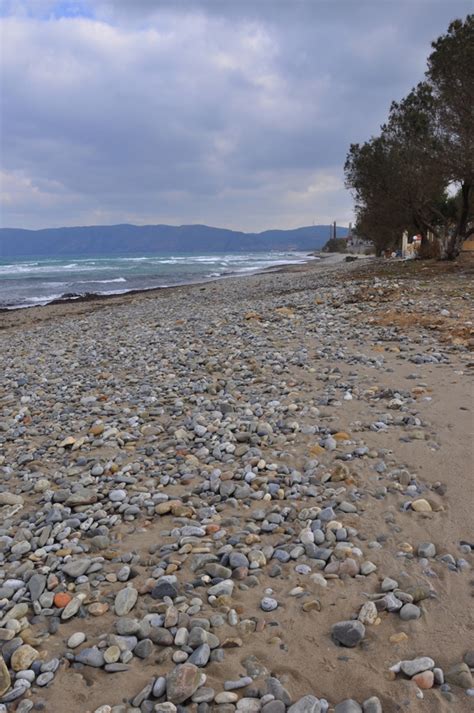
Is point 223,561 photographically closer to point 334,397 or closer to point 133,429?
point 133,429

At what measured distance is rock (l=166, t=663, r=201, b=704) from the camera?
82.4 inches

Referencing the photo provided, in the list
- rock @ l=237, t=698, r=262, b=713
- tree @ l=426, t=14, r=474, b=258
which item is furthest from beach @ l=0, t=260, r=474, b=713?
tree @ l=426, t=14, r=474, b=258

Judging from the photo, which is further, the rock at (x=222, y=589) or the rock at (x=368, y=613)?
the rock at (x=222, y=589)

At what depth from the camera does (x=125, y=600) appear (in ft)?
8.86

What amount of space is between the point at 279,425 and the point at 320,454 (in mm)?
771

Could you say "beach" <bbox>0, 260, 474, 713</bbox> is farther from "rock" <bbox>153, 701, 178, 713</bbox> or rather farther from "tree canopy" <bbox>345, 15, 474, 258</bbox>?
"tree canopy" <bbox>345, 15, 474, 258</bbox>

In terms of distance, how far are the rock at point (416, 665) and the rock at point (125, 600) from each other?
142 cm

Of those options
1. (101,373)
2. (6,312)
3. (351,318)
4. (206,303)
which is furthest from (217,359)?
(6,312)

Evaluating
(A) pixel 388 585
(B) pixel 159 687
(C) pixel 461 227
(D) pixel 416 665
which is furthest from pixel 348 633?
(C) pixel 461 227

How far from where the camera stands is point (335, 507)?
11.5 feet

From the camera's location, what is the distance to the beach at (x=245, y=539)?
220 cm

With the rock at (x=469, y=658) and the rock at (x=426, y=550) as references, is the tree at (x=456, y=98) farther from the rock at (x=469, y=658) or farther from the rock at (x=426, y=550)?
the rock at (x=469, y=658)

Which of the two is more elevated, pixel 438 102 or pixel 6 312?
pixel 438 102

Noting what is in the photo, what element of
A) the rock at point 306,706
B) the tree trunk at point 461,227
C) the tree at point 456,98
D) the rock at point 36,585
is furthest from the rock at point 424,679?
the tree trunk at point 461,227
